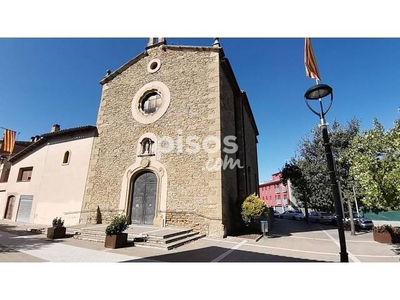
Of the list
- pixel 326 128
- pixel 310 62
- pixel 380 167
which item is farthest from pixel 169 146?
pixel 380 167

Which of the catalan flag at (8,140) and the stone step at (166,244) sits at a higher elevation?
the catalan flag at (8,140)

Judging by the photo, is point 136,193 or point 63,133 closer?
point 136,193

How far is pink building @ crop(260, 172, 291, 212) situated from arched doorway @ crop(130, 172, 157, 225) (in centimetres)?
3147

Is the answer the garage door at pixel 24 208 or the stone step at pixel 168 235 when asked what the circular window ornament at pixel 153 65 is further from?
the garage door at pixel 24 208

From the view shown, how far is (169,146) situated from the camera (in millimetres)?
9914

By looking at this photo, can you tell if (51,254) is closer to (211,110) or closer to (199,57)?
(211,110)

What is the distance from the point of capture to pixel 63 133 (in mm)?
13109

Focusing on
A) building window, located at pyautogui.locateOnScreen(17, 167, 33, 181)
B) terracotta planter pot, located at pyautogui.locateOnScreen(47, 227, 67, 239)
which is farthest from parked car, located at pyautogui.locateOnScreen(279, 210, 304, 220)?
building window, located at pyautogui.locateOnScreen(17, 167, 33, 181)

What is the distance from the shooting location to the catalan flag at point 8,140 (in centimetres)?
1488

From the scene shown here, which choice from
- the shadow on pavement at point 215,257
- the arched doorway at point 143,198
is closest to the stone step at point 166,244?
the shadow on pavement at point 215,257

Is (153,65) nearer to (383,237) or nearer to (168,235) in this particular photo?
(168,235)

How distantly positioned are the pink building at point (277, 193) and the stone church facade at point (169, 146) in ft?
102

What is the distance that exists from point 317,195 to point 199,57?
16.1 metres
